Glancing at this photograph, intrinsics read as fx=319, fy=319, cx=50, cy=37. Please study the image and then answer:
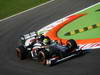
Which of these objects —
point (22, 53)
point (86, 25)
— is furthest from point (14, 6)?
point (22, 53)

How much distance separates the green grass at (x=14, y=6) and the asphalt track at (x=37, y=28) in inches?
57.0

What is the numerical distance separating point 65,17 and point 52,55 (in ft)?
31.8

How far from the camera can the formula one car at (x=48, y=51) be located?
51.8 feet

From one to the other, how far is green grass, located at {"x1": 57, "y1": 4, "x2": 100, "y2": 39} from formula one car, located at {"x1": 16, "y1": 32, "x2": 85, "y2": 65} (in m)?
2.96

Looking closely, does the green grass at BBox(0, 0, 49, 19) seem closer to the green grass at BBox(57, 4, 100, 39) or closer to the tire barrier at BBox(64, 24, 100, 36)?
the green grass at BBox(57, 4, 100, 39)

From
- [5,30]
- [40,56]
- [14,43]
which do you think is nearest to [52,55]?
[40,56]

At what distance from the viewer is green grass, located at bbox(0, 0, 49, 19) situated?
2981cm

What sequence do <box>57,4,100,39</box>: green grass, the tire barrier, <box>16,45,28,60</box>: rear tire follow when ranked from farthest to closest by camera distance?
the tire barrier < <box>57,4,100,39</box>: green grass < <box>16,45,28,60</box>: rear tire

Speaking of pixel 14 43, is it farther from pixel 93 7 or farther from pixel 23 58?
pixel 93 7

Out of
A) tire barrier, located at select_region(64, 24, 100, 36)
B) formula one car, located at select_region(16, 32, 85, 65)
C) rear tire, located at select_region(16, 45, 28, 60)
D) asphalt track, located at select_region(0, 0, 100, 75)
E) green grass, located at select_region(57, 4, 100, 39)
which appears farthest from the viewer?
tire barrier, located at select_region(64, 24, 100, 36)

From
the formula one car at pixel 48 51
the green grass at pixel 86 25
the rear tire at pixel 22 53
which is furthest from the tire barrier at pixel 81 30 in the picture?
the rear tire at pixel 22 53

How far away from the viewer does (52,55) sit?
1612 cm

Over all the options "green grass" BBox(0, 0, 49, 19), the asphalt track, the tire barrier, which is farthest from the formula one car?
"green grass" BBox(0, 0, 49, 19)

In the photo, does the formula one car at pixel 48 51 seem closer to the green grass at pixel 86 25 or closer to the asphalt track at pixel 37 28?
the asphalt track at pixel 37 28
